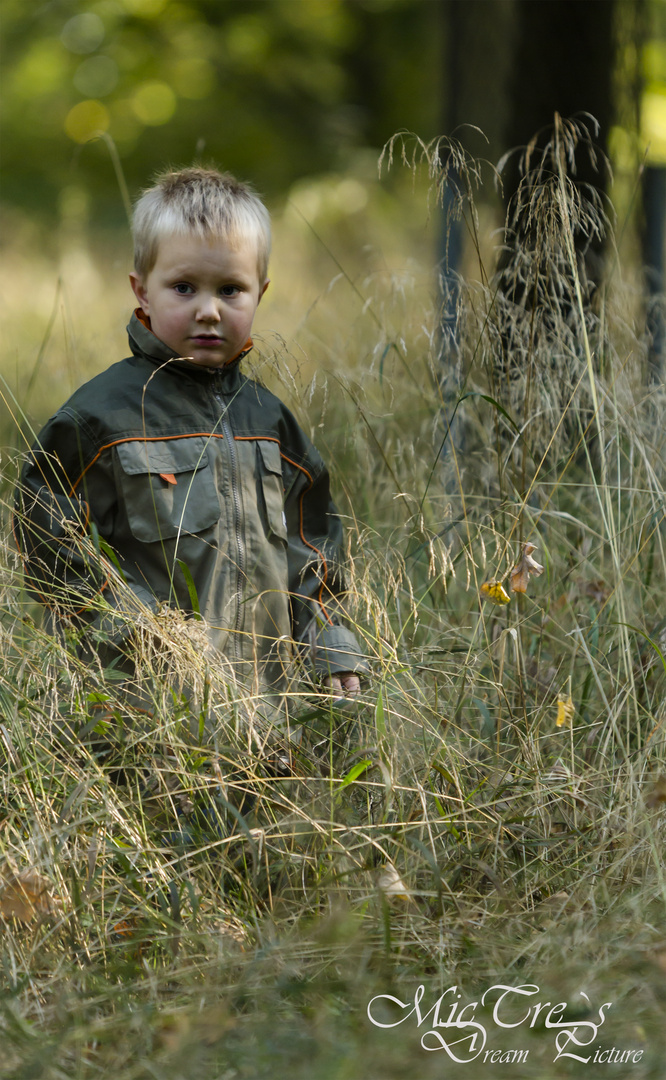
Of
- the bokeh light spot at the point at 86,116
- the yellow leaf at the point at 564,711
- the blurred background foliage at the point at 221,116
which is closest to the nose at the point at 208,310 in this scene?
the yellow leaf at the point at 564,711

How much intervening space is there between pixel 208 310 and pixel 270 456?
1.03 ft

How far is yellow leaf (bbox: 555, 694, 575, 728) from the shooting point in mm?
1902

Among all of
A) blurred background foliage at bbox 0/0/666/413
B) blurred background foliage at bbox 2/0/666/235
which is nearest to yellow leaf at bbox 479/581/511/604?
blurred background foliage at bbox 0/0/666/413

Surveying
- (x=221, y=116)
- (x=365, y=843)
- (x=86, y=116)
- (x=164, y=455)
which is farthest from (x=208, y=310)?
(x=221, y=116)

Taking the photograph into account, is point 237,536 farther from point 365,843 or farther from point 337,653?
point 365,843

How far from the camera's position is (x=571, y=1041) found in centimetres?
135

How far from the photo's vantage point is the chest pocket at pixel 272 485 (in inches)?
78.7

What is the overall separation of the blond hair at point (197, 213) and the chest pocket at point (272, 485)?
1.17ft

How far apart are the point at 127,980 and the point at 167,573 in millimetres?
747

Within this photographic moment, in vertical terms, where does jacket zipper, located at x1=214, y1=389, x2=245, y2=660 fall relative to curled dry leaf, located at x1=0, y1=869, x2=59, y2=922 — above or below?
above

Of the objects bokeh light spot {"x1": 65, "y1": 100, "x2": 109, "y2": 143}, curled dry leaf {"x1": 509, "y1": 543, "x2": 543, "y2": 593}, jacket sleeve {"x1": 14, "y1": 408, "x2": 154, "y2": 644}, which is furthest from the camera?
bokeh light spot {"x1": 65, "y1": 100, "x2": 109, "y2": 143}

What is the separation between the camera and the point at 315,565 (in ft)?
6.96

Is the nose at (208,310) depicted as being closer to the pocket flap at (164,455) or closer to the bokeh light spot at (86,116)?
the pocket flap at (164,455)

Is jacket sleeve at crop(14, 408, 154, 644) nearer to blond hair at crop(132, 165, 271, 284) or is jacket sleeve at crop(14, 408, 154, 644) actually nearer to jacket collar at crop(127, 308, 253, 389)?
jacket collar at crop(127, 308, 253, 389)
